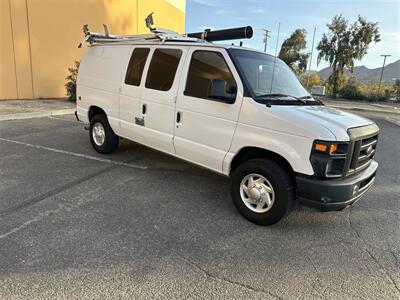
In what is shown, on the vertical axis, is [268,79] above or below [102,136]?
above

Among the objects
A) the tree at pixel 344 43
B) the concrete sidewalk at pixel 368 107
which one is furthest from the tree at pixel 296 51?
the concrete sidewalk at pixel 368 107

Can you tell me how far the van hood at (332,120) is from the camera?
327 cm

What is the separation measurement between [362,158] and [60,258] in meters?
3.38

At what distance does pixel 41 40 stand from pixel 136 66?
10.1 metres

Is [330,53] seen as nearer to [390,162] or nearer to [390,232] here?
[390,162]

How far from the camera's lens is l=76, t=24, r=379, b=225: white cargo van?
3318 mm

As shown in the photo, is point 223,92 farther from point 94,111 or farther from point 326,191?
point 94,111

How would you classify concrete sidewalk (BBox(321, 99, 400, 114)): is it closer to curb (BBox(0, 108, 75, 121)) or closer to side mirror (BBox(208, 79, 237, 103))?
curb (BBox(0, 108, 75, 121))

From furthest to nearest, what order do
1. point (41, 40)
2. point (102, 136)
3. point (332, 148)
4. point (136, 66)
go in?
point (41, 40), point (102, 136), point (136, 66), point (332, 148)

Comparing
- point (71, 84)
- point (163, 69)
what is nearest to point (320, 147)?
point (163, 69)

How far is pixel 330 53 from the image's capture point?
43.3m

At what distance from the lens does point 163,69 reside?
4.73 m

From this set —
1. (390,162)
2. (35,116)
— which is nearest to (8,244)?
(390,162)

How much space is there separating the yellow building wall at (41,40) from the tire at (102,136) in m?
8.30
